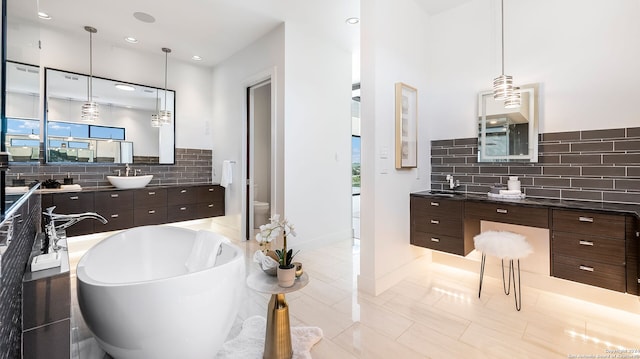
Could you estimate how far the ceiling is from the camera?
3.22 metres

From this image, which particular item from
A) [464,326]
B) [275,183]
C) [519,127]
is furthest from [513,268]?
[275,183]

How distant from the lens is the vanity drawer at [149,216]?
4.09m

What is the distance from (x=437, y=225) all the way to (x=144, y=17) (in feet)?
13.8

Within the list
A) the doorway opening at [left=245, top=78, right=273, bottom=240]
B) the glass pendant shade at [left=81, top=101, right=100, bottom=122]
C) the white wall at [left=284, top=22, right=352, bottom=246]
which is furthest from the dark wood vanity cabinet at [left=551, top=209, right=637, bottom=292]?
the glass pendant shade at [left=81, top=101, right=100, bottom=122]

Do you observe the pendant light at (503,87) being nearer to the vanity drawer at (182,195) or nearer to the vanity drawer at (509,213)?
the vanity drawer at (509,213)

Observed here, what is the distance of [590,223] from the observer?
2100mm

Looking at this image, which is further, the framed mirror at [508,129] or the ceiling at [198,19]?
the ceiling at [198,19]

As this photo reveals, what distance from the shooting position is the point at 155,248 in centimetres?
278

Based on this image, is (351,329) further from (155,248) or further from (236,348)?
(155,248)

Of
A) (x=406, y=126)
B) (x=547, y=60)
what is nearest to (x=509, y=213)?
(x=406, y=126)

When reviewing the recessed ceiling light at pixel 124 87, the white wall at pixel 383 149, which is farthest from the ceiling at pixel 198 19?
the white wall at pixel 383 149

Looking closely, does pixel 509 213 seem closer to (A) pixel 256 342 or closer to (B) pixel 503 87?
(B) pixel 503 87

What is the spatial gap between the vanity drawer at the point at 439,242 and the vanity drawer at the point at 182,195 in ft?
11.4

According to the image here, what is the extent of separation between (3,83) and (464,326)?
2.97 m
